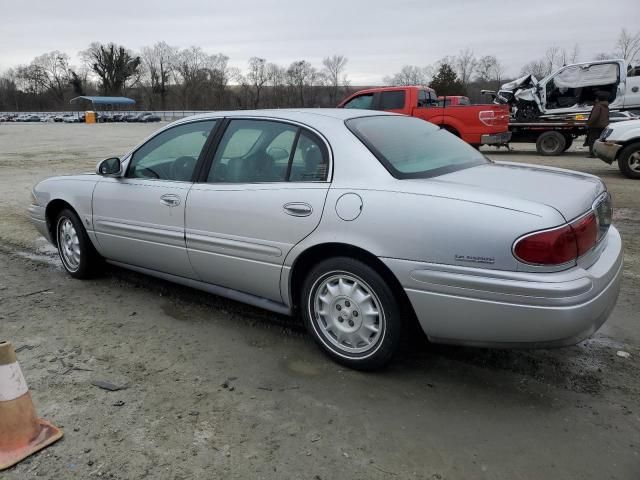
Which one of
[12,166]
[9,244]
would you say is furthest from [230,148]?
[12,166]

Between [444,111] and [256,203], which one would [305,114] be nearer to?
[256,203]

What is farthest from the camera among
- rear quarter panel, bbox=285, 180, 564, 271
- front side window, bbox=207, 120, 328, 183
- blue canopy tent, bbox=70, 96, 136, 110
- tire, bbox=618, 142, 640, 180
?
blue canopy tent, bbox=70, 96, 136, 110

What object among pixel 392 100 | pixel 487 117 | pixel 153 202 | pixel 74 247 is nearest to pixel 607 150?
pixel 487 117

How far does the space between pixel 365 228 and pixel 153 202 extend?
1847mm

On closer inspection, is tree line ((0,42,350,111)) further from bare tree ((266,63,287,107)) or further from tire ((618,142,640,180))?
tire ((618,142,640,180))

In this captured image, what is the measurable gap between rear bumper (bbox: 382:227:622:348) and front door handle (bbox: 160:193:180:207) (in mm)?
1720

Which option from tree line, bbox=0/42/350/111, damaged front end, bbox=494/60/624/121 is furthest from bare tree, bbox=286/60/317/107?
damaged front end, bbox=494/60/624/121

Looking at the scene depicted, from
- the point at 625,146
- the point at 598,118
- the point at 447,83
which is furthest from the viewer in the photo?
the point at 447,83

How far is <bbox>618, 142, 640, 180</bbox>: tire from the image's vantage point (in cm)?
1029

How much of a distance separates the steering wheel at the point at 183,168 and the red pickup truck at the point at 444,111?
9706 millimetres

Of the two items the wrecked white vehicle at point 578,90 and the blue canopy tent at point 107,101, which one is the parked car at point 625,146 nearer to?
the wrecked white vehicle at point 578,90

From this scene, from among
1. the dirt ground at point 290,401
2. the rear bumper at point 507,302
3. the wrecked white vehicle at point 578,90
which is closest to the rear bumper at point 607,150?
the wrecked white vehicle at point 578,90

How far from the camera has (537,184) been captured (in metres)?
2.92

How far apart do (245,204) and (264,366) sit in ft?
3.34
